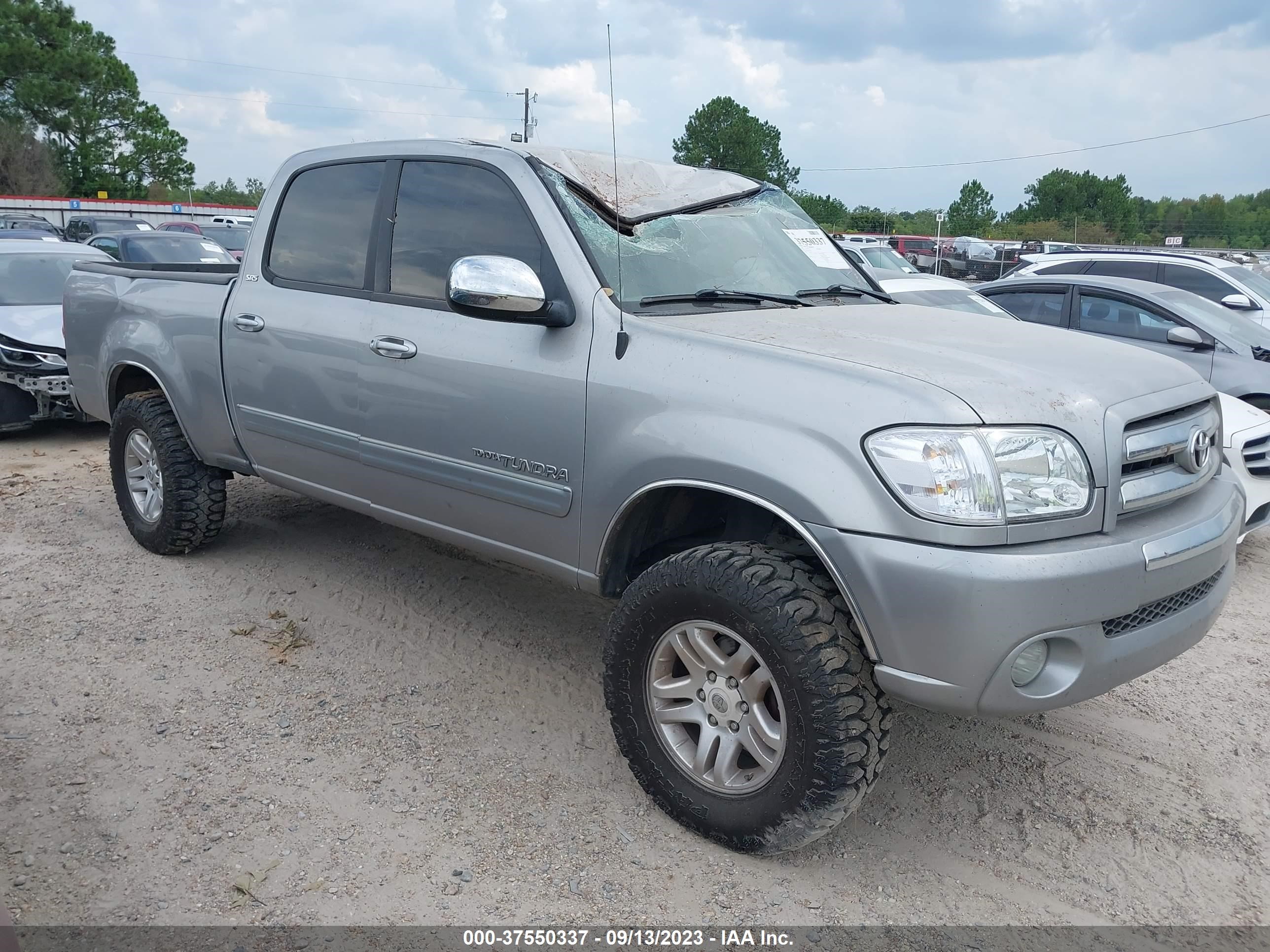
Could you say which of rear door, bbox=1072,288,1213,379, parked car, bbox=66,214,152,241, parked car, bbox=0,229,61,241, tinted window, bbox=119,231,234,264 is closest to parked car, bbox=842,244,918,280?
rear door, bbox=1072,288,1213,379

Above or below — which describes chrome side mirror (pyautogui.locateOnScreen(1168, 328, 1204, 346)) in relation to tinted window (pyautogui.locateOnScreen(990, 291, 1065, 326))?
below

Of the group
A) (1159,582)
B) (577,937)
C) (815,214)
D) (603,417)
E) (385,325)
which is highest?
(815,214)

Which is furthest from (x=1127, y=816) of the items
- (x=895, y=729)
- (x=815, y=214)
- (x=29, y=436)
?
(x=815, y=214)

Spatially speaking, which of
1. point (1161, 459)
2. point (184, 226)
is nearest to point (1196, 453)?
point (1161, 459)

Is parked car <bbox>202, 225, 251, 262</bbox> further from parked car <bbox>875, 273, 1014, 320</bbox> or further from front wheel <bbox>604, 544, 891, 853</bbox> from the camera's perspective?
front wheel <bbox>604, 544, 891, 853</bbox>

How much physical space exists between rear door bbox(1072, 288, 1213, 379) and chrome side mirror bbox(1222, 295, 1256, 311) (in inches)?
74.3

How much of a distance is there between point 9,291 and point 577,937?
28.1 feet

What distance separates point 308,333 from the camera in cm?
401

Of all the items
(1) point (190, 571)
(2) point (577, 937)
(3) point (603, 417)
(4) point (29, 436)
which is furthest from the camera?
(4) point (29, 436)

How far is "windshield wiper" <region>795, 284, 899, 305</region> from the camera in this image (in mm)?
3703

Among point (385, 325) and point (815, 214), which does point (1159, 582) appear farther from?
point (815, 214)

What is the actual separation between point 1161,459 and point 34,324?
27.6ft

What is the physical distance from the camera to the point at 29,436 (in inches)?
329

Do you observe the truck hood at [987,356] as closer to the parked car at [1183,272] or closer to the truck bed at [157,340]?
the truck bed at [157,340]
